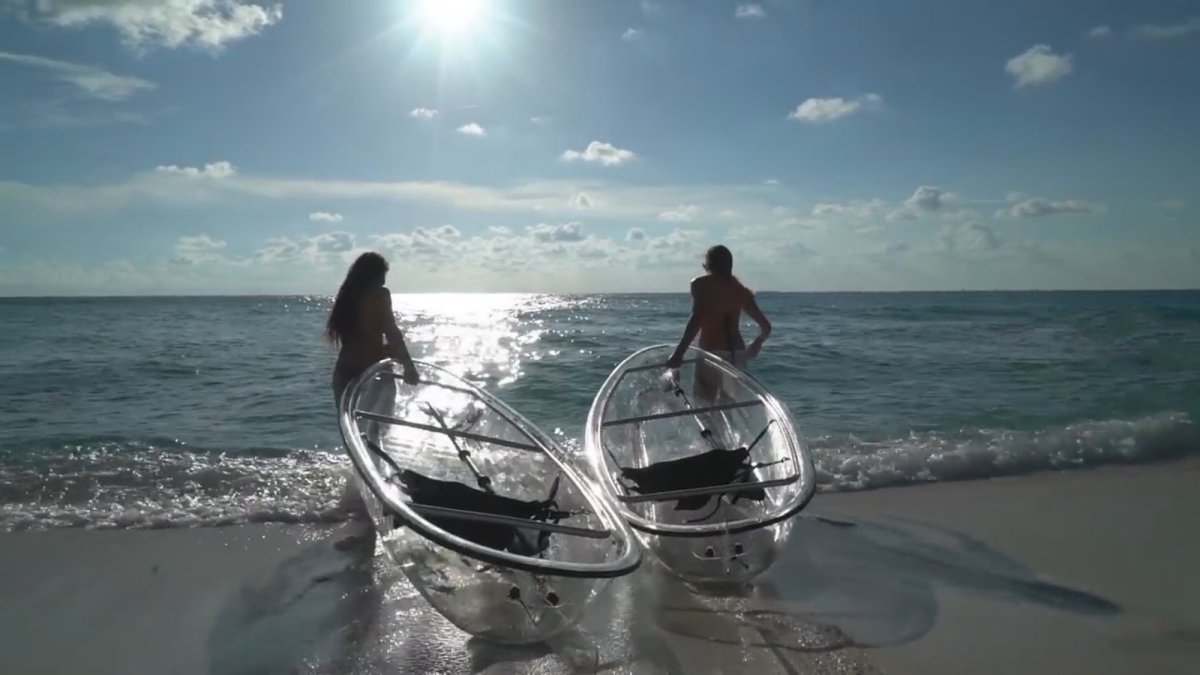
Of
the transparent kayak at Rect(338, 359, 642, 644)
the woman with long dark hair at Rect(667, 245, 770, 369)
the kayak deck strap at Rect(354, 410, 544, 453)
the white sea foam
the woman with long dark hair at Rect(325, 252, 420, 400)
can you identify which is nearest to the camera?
the transparent kayak at Rect(338, 359, 642, 644)

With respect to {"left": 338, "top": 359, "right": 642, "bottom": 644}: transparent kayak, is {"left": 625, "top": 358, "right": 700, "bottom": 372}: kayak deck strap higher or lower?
higher

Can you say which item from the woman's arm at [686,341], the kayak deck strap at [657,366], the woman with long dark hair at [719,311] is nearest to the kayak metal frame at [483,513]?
the kayak deck strap at [657,366]

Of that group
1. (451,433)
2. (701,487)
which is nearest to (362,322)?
(451,433)

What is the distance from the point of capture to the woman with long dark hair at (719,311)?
5602 millimetres

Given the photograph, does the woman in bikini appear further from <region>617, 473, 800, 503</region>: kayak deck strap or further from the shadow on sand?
<region>617, 473, 800, 503</region>: kayak deck strap

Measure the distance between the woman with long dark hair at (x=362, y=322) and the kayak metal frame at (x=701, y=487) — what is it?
126cm

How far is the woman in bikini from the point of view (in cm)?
560

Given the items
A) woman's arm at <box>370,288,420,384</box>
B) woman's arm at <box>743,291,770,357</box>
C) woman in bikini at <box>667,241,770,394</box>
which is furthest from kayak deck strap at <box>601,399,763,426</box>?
woman's arm at <box>370,288,420,384</box>

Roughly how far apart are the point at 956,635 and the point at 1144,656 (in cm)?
71

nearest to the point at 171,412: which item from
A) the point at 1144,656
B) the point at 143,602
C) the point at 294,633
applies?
the point at 143,602

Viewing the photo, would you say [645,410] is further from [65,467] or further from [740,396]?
[65,467]

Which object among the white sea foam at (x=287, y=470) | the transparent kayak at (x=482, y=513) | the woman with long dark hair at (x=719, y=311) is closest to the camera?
the transparent kayak at (x=482, y=513)

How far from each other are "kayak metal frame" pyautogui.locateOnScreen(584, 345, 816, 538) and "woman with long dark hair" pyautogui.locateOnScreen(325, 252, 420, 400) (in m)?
1.26

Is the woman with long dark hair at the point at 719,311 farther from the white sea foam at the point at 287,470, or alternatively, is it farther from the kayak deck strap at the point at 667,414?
the white sea foam at the point at 287,470
